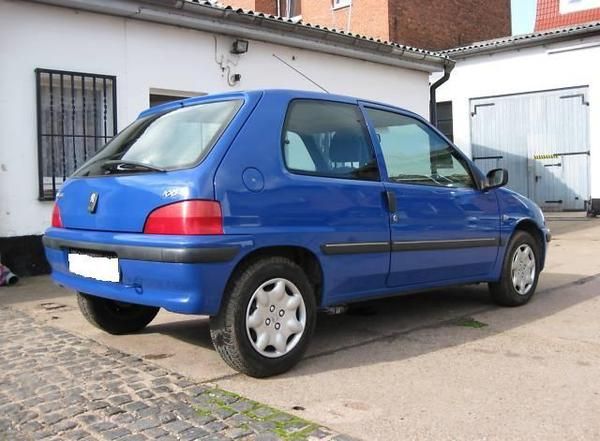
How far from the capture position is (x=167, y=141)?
395cm

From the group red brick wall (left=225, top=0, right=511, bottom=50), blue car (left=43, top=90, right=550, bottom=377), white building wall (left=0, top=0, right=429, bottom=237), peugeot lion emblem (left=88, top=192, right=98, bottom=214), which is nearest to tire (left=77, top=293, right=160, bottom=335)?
blue car (left=43, top=90, right=550, bottom=377)

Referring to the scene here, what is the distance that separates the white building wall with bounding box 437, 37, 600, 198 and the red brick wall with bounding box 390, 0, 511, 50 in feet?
5.26

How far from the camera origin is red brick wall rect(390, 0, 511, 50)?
663 inches

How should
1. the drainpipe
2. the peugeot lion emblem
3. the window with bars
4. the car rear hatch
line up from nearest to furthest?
the car rear hatch → the peugeot lion emblem → the window with bars → the drainpipe

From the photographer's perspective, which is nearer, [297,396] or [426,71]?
[297,396]

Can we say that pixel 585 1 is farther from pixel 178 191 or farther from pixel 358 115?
pixel 178 191

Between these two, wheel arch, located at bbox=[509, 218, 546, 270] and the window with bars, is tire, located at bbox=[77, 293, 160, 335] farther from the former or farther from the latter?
wheel arch, located at bbox=[509, 218, 546, 270]

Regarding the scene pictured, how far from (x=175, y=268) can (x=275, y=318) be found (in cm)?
70

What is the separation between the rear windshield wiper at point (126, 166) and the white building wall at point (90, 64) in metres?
3.67

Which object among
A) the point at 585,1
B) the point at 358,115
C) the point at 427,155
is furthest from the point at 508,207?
the point at 585,1

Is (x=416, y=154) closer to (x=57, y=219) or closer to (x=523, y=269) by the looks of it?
(x=523, y=269)

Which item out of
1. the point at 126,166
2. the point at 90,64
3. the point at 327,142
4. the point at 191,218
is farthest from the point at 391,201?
the point at 90,64

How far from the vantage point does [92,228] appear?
394cm

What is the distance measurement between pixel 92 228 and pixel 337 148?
5.48 feet
